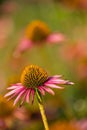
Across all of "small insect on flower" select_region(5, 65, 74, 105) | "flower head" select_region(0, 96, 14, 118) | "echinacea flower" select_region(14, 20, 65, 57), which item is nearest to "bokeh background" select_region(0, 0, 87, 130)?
"flower head" select_region(0, 96, 14, 118)

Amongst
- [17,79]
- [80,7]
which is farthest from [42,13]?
[17,79]

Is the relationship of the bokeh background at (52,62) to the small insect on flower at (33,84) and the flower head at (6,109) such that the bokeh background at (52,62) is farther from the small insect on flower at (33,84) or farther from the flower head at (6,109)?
the small insect on flower at (33,84)

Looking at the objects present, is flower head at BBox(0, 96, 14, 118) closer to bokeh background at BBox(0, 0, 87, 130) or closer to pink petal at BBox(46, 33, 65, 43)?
bokeh background at BBox(0, 0, 87, 130)

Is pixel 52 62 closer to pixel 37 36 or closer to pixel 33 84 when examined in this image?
pixel 37 36

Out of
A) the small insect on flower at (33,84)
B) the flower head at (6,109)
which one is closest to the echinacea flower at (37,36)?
the flower head at (6,109)

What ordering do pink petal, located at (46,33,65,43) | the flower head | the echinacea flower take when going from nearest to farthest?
the flower head < pink petal, located at (46,33,65,43) < the echinacea flower
